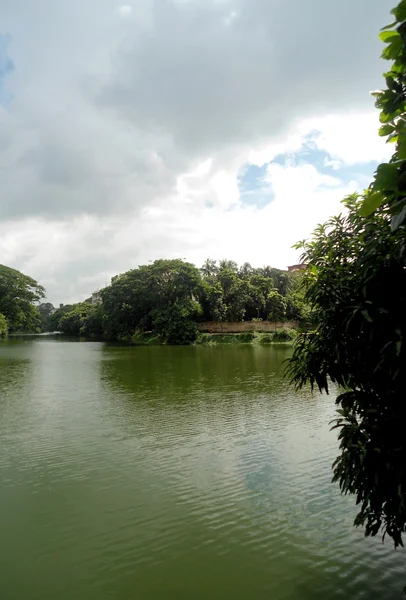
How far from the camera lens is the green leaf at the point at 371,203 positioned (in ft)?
5.29

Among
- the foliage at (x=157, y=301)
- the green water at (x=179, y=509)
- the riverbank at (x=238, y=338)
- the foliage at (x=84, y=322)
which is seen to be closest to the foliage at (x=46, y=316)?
the foliage at (x=84, y=322)

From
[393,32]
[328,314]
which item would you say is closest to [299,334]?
[328,314]

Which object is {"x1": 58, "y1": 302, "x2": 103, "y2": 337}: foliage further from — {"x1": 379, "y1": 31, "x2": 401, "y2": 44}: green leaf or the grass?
{"x1": 379, "y1": 31, "x2": 401, "y2": 44}: green leaf

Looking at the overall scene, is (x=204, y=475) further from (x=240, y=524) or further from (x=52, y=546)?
(x=52, y=546)

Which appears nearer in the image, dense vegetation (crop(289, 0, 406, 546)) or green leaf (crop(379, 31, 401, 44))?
green leaf (crop(379, 31, 401, 44))

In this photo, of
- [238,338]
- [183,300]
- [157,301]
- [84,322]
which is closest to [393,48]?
[238,338]

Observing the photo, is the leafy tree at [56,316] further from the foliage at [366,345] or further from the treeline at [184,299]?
the foliage at [366,345]

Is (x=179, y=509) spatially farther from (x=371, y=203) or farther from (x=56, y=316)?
(x=56, y=316)

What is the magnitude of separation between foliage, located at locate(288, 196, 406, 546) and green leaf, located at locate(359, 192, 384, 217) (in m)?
0.68

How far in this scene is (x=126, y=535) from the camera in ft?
15.1

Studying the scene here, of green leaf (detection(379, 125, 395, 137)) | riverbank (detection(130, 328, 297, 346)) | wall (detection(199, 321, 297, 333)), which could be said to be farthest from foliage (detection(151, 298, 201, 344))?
green leaf (detection(379, 125, 395, 137))

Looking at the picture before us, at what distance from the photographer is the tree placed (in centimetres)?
5041

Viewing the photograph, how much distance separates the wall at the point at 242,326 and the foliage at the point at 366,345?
1509 inches

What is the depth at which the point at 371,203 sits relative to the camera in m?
1.65
